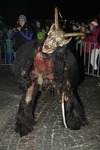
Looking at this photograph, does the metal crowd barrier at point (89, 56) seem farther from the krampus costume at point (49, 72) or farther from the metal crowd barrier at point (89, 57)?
the krampus costume at point (49, 72)

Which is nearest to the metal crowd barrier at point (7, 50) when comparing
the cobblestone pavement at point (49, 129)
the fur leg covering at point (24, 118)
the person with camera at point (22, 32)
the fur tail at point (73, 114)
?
the person with camera at point (22, 32)

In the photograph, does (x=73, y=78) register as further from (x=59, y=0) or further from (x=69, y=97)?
(x=59, y=0)

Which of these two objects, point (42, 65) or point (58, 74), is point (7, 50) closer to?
point (42, 65)

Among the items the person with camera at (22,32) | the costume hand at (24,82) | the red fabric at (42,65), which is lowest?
the costume hand at (24,82)

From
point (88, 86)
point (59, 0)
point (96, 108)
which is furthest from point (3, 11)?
point (96, 108)

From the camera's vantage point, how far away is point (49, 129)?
4.31m

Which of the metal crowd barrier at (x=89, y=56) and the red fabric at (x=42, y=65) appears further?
the metal crowd barrier at (x=89, y=56)

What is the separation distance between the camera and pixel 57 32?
348cm

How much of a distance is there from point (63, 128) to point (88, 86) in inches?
106

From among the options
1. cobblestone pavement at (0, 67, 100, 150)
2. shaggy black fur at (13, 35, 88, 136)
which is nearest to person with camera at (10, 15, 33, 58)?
cobblestone pavement at (0, 67, 100, 150)

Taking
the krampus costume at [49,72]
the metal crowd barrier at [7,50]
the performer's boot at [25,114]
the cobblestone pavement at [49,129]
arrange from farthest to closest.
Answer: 1. the metal crowd barrier at [7,50]
2. the performer's boot at [25,114]
3. the cobblestone pavement at [49,129]
4. the krampus costume at [49,72]

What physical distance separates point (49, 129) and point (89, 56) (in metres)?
3.61

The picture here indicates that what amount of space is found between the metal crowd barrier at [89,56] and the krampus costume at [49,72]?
10.5ft

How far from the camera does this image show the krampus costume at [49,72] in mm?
3520
